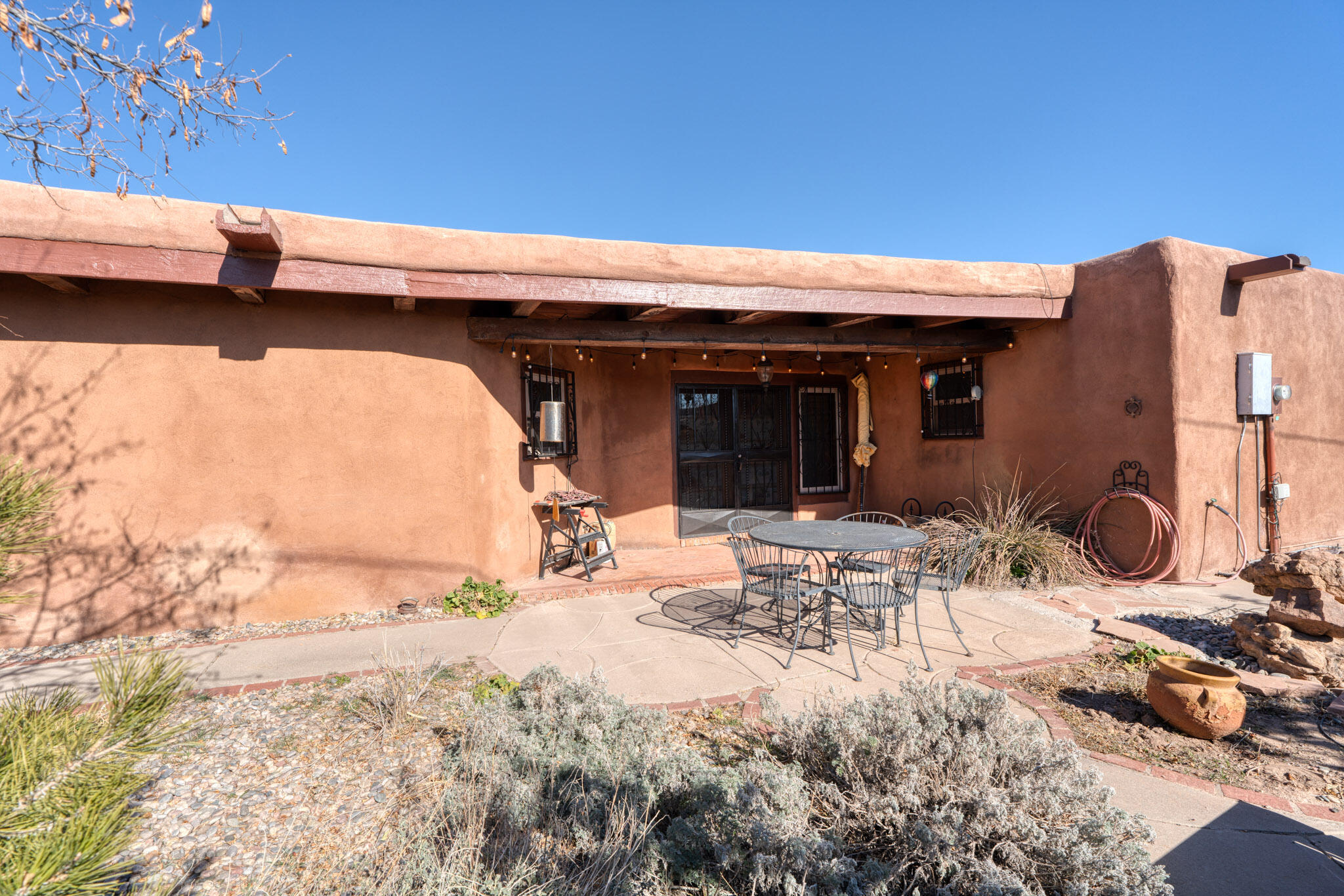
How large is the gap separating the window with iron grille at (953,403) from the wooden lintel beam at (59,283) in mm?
8536

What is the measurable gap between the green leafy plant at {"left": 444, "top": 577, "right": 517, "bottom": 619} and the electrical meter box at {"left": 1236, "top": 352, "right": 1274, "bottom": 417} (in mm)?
7489

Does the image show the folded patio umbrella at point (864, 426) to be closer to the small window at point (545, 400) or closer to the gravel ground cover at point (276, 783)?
the small window at point (545, 400)

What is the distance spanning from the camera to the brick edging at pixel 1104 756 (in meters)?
2.27

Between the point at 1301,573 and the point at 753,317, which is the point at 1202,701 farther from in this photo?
the point at 753,317

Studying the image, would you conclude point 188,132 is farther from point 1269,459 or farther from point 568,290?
point 1269,459

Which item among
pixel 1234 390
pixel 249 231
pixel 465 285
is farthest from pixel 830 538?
pixel 1234 390

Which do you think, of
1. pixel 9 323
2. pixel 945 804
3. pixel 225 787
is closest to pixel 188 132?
pixel 225 787

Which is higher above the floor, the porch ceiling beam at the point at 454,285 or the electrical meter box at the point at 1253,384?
the porch ceiling beam at the point at 454,285

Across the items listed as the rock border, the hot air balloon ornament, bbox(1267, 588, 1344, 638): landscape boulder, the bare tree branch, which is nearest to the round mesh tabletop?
the rock border

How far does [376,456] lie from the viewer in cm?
488

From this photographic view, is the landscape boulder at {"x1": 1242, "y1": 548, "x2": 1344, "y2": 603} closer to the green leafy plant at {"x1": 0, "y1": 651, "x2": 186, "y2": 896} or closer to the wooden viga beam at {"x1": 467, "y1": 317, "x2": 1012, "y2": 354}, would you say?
the wooden viga beam at {"x1": 467, "y1": 317, "x2": 1012, "y2": 354}

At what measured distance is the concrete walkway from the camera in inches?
80.7

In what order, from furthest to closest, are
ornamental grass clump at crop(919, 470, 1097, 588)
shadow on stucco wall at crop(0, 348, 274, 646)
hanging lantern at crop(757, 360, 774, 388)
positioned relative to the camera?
1. hanging lantern at crop(757, 360, 774, 388)
2. ornamental grass clump at crop(919, 470, 1097, 588)
3. shadow on stucco wall at crop(0, 348, 274, 646)

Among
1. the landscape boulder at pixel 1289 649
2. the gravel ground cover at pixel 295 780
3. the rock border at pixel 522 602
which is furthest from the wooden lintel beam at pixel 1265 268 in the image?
the gravel ground cover at pixel 295 780
